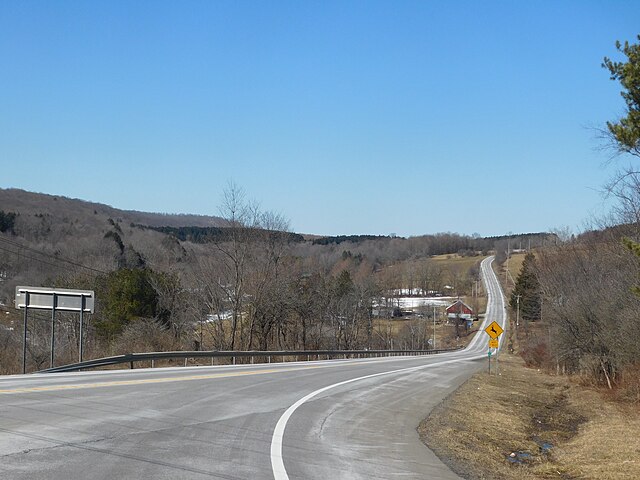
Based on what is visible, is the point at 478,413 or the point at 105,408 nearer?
the point at 105,408

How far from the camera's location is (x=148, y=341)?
4375 cm

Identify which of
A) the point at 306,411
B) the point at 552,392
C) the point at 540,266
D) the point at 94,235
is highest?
the point at 94,235

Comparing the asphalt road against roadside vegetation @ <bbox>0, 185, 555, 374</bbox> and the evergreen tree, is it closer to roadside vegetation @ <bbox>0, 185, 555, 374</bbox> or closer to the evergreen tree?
roadside vegetation @ <bbox>0, 185, 555, 374</bbox>

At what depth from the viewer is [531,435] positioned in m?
16.7

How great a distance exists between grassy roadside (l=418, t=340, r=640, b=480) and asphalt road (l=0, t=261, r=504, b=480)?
63 cm

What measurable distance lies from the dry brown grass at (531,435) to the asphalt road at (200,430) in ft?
2.05

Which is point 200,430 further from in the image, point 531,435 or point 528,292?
point 528,292

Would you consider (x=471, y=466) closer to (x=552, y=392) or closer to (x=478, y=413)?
(x=478, y=413)

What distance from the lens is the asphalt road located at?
8.30 meters

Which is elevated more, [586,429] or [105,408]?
[105,408]

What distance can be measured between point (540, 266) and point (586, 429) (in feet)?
132

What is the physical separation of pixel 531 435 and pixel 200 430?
29.9ft

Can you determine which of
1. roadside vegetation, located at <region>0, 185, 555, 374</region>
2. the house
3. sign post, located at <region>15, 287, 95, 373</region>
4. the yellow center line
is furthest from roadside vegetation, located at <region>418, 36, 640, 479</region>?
the house

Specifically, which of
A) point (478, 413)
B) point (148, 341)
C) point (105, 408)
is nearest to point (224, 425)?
point (105, 408)
